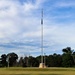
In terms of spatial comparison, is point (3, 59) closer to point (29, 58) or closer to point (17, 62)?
point (17, 62)

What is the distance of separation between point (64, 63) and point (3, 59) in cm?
3193

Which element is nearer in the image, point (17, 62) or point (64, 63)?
point (64, 63)

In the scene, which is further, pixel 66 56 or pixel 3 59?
pixel 3 59

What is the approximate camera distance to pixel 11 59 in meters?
121

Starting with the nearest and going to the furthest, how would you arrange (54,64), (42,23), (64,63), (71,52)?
1. (42,23)
2. (64,63)
3. (54,64)
4. (71,52)

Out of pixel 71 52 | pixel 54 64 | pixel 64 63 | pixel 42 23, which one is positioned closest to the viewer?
pixel 42 23

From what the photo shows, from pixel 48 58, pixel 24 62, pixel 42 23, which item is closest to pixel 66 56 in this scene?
pixel 48 58

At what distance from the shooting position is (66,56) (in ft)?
334

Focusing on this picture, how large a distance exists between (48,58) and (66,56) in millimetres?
12551

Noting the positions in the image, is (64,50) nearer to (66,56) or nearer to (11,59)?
(66,56)

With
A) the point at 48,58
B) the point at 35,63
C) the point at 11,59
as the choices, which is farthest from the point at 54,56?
the point at 11,59

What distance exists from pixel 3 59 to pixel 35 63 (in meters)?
18.3

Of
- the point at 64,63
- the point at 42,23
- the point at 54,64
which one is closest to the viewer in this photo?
the point at 42,23

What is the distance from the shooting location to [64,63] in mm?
100000
